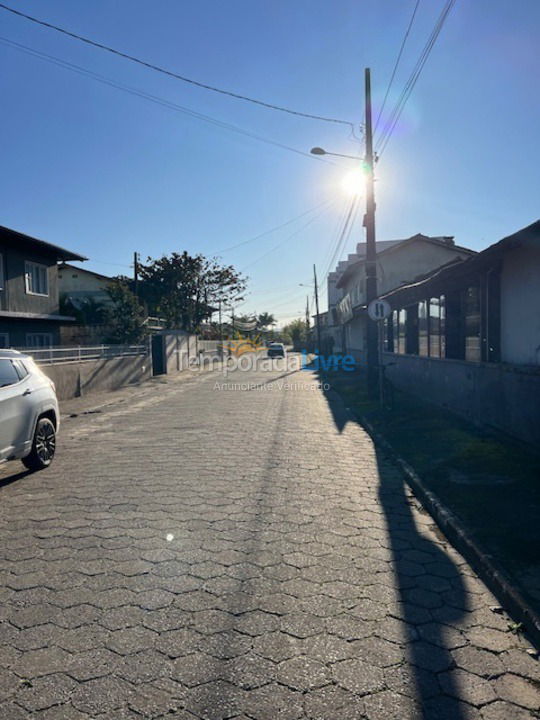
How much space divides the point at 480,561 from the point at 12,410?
5.59 meters

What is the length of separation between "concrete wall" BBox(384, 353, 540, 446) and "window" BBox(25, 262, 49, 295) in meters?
16.3

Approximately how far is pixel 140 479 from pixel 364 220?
1153cm

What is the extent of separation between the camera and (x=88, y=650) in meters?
2.98

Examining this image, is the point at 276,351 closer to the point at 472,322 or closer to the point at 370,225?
the point at 370,225

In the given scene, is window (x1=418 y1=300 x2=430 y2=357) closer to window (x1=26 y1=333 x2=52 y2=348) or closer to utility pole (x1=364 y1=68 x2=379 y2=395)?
utility pole (x1=364 y1=68 x2=379 y2=395)

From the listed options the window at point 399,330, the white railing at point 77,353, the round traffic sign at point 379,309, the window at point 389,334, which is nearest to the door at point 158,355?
the white railing at point 77,353

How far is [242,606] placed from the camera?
348 centimetres

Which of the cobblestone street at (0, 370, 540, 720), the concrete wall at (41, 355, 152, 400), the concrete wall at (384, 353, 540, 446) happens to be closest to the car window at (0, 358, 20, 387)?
the cobblestone street at (0, 370, 540, 720)

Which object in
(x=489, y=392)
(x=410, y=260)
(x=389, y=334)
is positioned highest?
(x=410, y=260)

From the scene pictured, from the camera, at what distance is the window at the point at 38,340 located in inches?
847

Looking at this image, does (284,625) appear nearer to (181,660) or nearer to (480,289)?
(181,660)

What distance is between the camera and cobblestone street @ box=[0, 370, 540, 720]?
2586mm

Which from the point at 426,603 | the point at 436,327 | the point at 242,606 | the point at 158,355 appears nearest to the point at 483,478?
the point at 426,603

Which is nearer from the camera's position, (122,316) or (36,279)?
(36,279)
